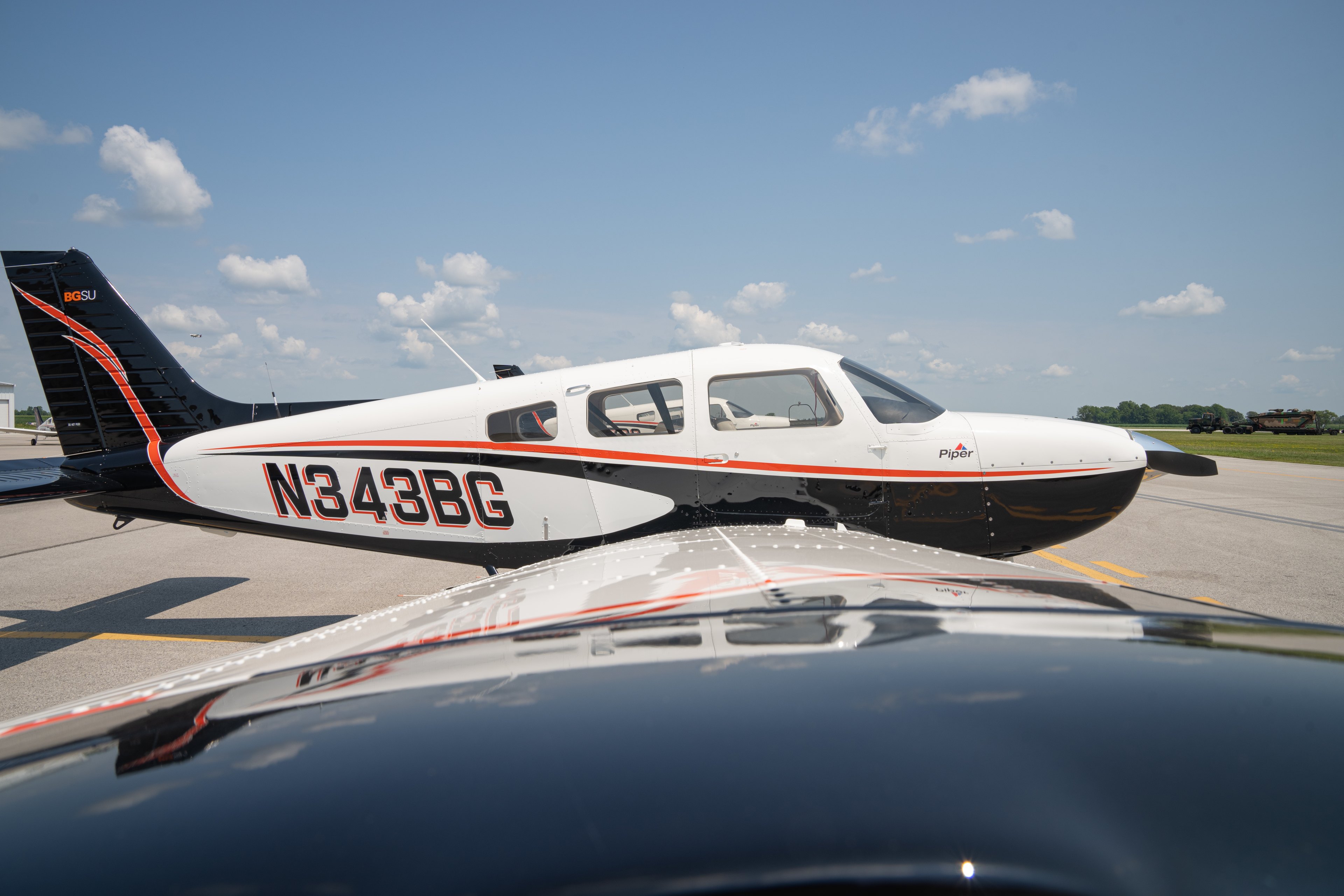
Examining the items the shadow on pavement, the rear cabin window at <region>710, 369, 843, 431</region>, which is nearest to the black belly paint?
the rear cabin window at <region>710, 369, 843, 431</region>

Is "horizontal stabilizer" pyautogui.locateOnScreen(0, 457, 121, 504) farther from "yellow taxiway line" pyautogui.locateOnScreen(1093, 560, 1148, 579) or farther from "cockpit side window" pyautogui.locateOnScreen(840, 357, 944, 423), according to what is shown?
"yellow taxiway line" pyautogui.locateOnScreen(1093, 560, 1148, 579)

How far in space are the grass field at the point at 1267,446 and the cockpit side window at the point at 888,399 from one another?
38.7ft

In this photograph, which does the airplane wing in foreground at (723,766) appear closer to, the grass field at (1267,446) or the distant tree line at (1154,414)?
the grass field at (1267,446)

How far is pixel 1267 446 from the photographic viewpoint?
124 feet

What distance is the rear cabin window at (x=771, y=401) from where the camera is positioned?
15.8ft

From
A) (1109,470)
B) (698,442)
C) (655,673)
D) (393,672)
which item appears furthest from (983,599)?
(1109,470)

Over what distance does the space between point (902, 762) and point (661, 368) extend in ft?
13.9

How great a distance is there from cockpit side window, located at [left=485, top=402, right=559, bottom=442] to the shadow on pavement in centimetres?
321

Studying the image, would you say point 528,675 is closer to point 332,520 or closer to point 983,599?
point 983,599

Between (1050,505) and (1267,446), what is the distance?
155ft

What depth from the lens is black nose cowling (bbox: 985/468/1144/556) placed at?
4844mm

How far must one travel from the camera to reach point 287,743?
3.21 feet

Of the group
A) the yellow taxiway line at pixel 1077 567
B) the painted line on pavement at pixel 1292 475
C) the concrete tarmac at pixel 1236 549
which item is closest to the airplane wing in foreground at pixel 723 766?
the concrete tarmac at pixel 1236 549

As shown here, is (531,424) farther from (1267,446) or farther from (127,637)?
(1267,446)
